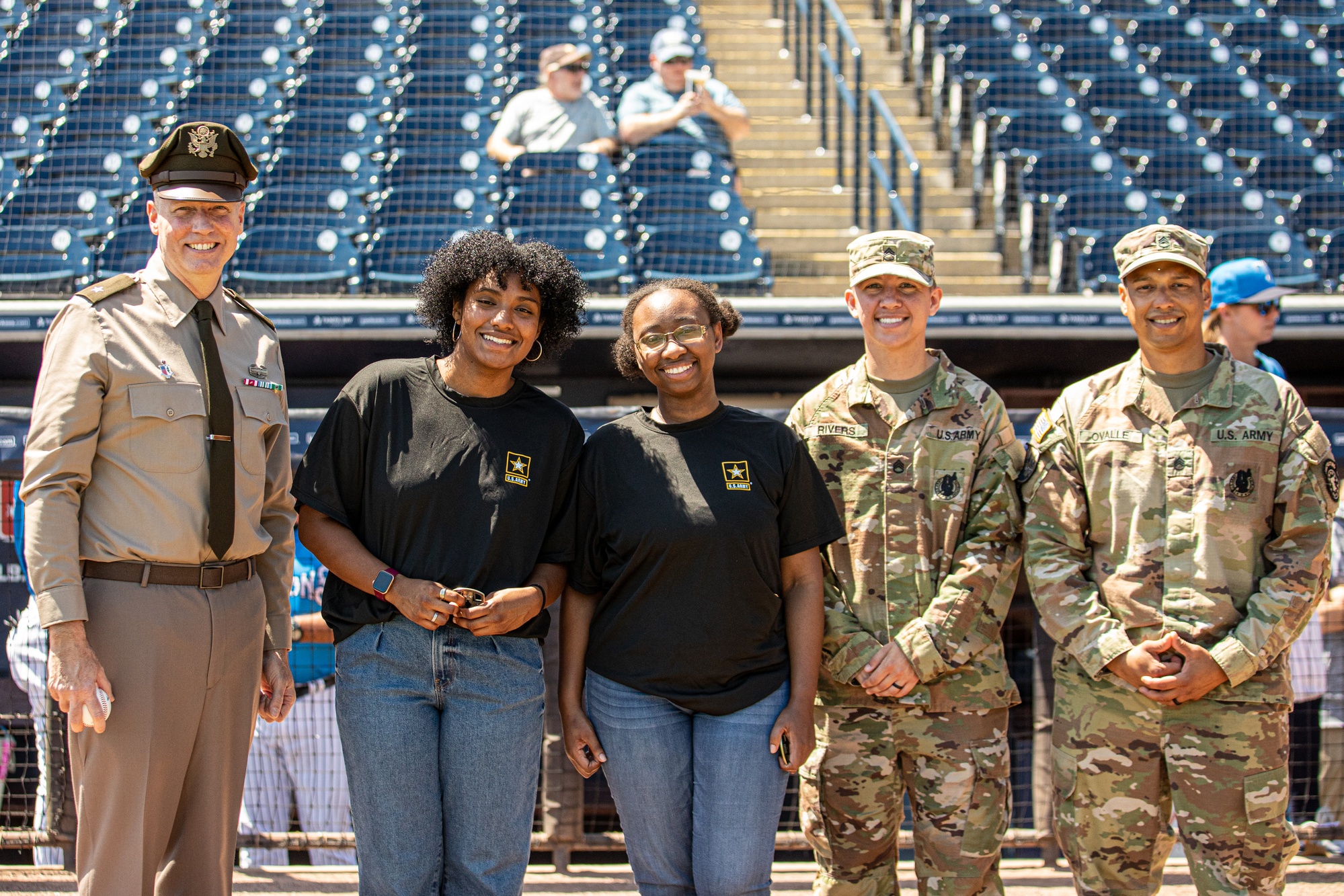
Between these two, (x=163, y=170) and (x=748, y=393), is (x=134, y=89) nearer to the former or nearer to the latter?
(x=748, y=393)

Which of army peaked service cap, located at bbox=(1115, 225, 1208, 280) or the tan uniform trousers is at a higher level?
army peaked service cap, located at bbox=(1115, 225, 1208, 280)

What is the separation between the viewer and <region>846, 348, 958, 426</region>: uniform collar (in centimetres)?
279

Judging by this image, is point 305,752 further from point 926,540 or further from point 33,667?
point 926,540

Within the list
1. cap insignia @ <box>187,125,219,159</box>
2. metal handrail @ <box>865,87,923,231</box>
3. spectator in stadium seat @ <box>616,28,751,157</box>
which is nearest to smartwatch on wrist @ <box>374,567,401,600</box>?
cap insignia @ <box>187,125,219,159</box>

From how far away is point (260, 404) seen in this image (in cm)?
246

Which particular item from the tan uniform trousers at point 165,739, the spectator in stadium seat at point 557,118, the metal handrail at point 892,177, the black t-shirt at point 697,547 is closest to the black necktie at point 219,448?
the tan uniform trousers at point 165,739

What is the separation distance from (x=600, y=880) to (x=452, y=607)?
196cm

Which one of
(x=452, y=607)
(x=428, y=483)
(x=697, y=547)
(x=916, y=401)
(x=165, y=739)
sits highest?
(x=916, y=401)

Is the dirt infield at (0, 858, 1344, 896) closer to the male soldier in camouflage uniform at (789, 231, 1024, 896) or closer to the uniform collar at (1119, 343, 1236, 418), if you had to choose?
the male soldier in camouflage uniform at (789, 231, 1024, 896)

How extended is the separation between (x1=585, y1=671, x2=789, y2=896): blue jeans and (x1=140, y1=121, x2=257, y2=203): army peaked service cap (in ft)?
4.58

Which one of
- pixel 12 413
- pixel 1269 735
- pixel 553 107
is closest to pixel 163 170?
pixel 12 413

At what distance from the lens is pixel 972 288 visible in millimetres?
6988

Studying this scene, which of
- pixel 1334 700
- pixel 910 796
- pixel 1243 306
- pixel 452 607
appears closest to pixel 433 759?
pixel 452 607

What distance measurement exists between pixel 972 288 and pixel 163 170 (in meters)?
Result: 5.47
